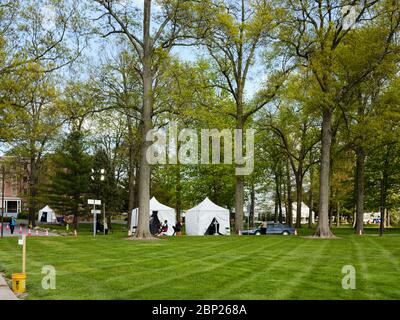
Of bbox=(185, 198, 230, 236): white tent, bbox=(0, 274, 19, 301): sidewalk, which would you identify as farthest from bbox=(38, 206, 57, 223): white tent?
bbox=(0, 274, 19, 301): sidewalk

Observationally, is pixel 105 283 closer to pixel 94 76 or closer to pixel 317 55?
pixel 317 55

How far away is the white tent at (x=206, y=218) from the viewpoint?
43219mm

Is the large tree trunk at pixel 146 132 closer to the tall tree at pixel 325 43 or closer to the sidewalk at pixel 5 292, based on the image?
the tall tree at pixel 325 43

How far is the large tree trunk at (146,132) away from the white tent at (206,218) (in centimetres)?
1214

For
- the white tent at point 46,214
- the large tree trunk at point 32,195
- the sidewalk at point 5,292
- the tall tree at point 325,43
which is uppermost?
the tall tree at point 325,43

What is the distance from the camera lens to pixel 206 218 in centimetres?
4334

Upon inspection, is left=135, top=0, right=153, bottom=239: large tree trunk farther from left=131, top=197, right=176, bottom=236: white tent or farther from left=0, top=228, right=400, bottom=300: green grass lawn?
left=131, top=197, right=176, bottom=236: white tent

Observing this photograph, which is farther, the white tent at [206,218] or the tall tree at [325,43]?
the white tent at [206,218]

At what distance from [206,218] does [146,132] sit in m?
14.0

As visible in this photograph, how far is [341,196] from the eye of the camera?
72375mm

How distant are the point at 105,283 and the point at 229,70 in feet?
102

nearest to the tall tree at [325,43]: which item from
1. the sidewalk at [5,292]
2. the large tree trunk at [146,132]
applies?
the large tree trunk at [146,132]
